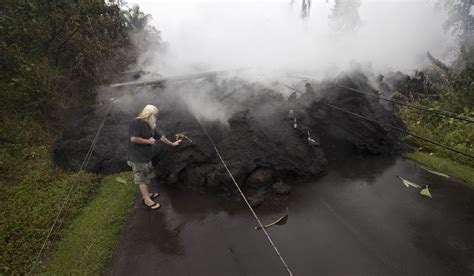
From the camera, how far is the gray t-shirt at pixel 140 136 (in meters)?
5.27

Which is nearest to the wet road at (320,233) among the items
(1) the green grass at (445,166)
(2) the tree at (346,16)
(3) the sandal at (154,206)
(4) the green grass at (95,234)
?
(3) the sandal at (154,206)

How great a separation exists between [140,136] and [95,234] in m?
1.93

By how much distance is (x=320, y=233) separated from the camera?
4891 millimetres

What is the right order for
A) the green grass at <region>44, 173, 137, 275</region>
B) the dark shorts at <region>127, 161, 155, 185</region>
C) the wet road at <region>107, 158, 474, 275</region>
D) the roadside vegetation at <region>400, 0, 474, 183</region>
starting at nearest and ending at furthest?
1. the wet road at <region>107, 158, 474, 275</region>
2. the green grass at <region>44, 173, 137, 275</region>
3. the dark shorts at <region>127, 161, 155, 185</region>
4. the roadside vegetation at <region>400, 0, 474, 183</region>

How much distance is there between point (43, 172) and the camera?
22.2 feet

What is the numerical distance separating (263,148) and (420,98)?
8.31m

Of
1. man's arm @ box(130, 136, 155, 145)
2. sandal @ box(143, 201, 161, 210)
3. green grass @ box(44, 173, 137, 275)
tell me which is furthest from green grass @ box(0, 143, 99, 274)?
man's arm @ box(130, 136, 155, 145)

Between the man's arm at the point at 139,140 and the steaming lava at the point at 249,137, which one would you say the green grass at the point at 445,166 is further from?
the man's arm at the point at 139,140

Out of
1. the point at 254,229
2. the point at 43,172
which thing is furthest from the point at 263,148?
the point at 43,172

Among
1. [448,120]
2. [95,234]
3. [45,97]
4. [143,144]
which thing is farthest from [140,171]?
[448,120]

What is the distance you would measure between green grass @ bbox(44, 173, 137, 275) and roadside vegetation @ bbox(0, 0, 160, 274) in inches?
2.6

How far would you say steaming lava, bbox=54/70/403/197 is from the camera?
6452 mm

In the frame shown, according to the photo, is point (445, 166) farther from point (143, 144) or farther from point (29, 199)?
point (29, 199)

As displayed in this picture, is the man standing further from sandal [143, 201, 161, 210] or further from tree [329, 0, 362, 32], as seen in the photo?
tree [329, 0, 362, 32]
